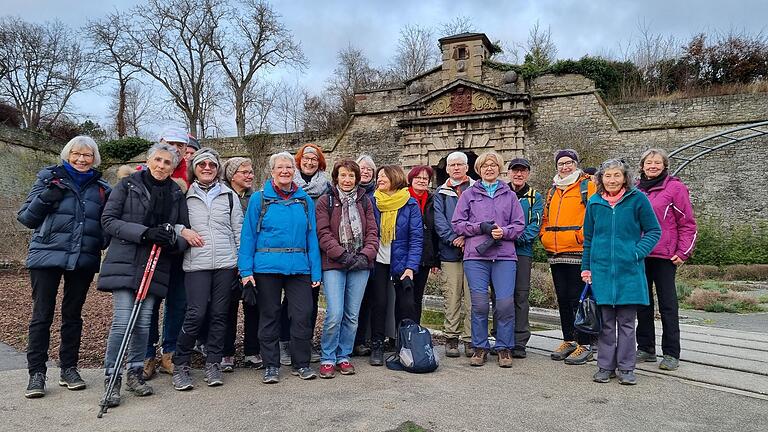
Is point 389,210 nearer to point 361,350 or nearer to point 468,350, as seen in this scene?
point 361,350

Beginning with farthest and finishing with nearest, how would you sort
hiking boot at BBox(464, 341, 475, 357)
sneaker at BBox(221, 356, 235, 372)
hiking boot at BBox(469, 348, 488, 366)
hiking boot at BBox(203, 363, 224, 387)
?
hiking boot at BBox(464, 341, 475, 357) < hiking boot at BBox(469, 348, 488, 366) < sneaker at BBox(221, 356, 235, 372) < hiking boot at BBox(203, 363, 224, 387)

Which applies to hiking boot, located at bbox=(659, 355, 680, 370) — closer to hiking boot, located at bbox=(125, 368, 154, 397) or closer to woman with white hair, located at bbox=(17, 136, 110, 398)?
hiking boot, located at bbox=(125, 368, 154, 397)

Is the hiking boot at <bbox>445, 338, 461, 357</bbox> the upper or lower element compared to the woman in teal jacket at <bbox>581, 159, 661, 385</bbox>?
lower

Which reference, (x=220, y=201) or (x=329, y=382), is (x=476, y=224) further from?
(x=220, y=201)

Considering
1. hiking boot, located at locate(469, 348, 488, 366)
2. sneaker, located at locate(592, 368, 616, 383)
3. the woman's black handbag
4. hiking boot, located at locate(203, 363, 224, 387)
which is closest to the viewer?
hiking boot, located at locate(203, 363, 224, 387)

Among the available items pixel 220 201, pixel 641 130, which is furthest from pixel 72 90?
pixel 220 201

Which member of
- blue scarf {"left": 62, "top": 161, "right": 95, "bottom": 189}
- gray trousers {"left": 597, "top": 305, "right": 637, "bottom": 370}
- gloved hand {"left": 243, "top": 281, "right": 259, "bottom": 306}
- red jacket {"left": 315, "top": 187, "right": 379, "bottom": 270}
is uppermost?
blue scarf {"left": 62, "top": 161, "right": 95, "bottom": 189}

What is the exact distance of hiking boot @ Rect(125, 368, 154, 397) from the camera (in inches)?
164

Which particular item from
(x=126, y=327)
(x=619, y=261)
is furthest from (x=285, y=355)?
(x=619, y=261)

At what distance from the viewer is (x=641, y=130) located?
59.8ft

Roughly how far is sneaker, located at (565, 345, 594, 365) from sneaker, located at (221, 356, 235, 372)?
3.19 m

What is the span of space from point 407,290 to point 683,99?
54.7ft

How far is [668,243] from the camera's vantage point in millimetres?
4969

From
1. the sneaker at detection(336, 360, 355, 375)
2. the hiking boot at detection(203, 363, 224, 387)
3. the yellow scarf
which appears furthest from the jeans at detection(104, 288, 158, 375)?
the yellow scarf
